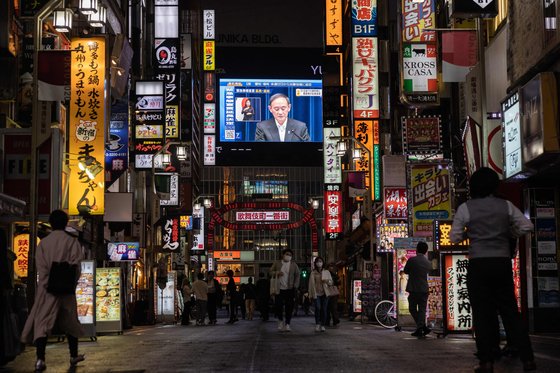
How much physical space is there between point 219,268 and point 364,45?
3235 inches

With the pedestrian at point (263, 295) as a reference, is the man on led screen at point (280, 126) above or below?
above

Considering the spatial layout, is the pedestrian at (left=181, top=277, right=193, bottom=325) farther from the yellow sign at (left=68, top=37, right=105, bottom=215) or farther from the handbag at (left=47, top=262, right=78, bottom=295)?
the handbag at (left=47, top=262, right=78, bottom=295)

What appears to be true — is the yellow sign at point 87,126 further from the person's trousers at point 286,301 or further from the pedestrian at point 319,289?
the pedestrian at point 319,289

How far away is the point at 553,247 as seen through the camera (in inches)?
681

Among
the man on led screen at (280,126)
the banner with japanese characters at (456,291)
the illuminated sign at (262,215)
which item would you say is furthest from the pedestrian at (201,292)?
the man on led screen at (280,126)

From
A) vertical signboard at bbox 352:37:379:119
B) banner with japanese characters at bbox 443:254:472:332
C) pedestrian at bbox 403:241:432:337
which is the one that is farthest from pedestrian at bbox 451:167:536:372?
vertical signboard at bbox 352:37:379:119

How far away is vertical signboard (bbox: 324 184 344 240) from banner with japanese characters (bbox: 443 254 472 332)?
3369cm

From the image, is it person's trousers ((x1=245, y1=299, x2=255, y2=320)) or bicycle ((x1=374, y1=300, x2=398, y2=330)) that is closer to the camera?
bicycle ((x1=374, y1=300, x2=398, y2=330))

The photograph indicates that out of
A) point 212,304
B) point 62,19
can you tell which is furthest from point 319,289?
point 212,304

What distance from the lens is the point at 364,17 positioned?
3878 centimetres

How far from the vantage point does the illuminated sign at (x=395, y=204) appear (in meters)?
27.4

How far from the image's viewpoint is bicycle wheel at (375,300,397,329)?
2267cm

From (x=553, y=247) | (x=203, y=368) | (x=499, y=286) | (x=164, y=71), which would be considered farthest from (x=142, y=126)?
(x=499, y=286)

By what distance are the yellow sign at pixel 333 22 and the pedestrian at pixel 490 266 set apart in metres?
45.3
